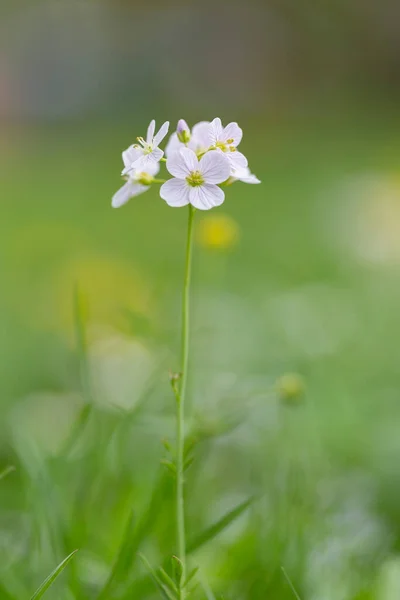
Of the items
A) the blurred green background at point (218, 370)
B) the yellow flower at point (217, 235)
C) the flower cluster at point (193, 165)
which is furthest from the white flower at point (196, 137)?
the yellow flower at point (217, 235)

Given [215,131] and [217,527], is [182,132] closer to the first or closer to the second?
[215,131]

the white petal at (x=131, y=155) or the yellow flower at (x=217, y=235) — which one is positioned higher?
the yellow flower at (x=217, y=235)

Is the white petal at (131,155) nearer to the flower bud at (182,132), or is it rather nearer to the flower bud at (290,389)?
the flower bud at (182,132)

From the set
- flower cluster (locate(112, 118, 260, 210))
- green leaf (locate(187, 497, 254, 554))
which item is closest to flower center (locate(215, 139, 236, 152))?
flower cluster (locate(112, 118, 260, 210))

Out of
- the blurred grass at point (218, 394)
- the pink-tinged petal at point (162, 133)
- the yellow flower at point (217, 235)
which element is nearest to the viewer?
the pink-tinged petal at point (162, 133)

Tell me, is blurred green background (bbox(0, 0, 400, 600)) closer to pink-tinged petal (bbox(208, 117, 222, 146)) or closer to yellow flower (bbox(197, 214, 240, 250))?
yellow flower (bbox(197, 214, 240, 250))

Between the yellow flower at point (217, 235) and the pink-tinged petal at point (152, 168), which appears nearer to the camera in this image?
the pink-tinged petal at point (152, 168)
